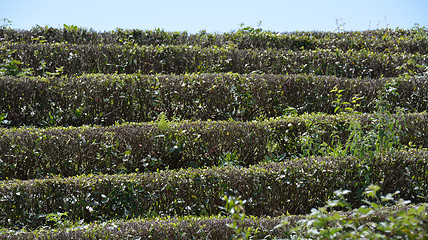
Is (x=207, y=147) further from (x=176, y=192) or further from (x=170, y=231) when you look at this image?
(x=170, y=231)

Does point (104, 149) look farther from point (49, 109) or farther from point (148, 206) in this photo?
point (49, 109)

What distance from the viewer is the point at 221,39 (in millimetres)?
12375

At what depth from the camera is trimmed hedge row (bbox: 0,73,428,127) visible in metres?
8.24

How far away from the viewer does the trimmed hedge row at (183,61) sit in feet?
32.8

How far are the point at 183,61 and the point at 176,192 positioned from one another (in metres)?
5.61

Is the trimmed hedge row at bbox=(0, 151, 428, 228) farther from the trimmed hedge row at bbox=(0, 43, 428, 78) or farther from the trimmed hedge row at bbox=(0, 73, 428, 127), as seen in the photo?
the trimmed hedge row at bbox=(0, 43, 428, 78)

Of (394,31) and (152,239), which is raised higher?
(394,31)

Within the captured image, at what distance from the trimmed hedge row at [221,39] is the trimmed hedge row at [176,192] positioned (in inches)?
262

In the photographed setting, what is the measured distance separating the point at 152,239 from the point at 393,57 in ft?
31.3

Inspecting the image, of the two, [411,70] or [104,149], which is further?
[411,70]

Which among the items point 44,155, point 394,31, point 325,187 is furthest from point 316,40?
point 44,155

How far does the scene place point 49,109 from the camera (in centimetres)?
826

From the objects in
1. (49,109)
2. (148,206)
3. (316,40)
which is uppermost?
(316,40)

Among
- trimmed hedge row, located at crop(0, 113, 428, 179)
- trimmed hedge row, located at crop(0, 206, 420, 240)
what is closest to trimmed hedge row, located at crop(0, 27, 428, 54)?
trimmed hedge row, located at crop(0, 113, 428, 179)
